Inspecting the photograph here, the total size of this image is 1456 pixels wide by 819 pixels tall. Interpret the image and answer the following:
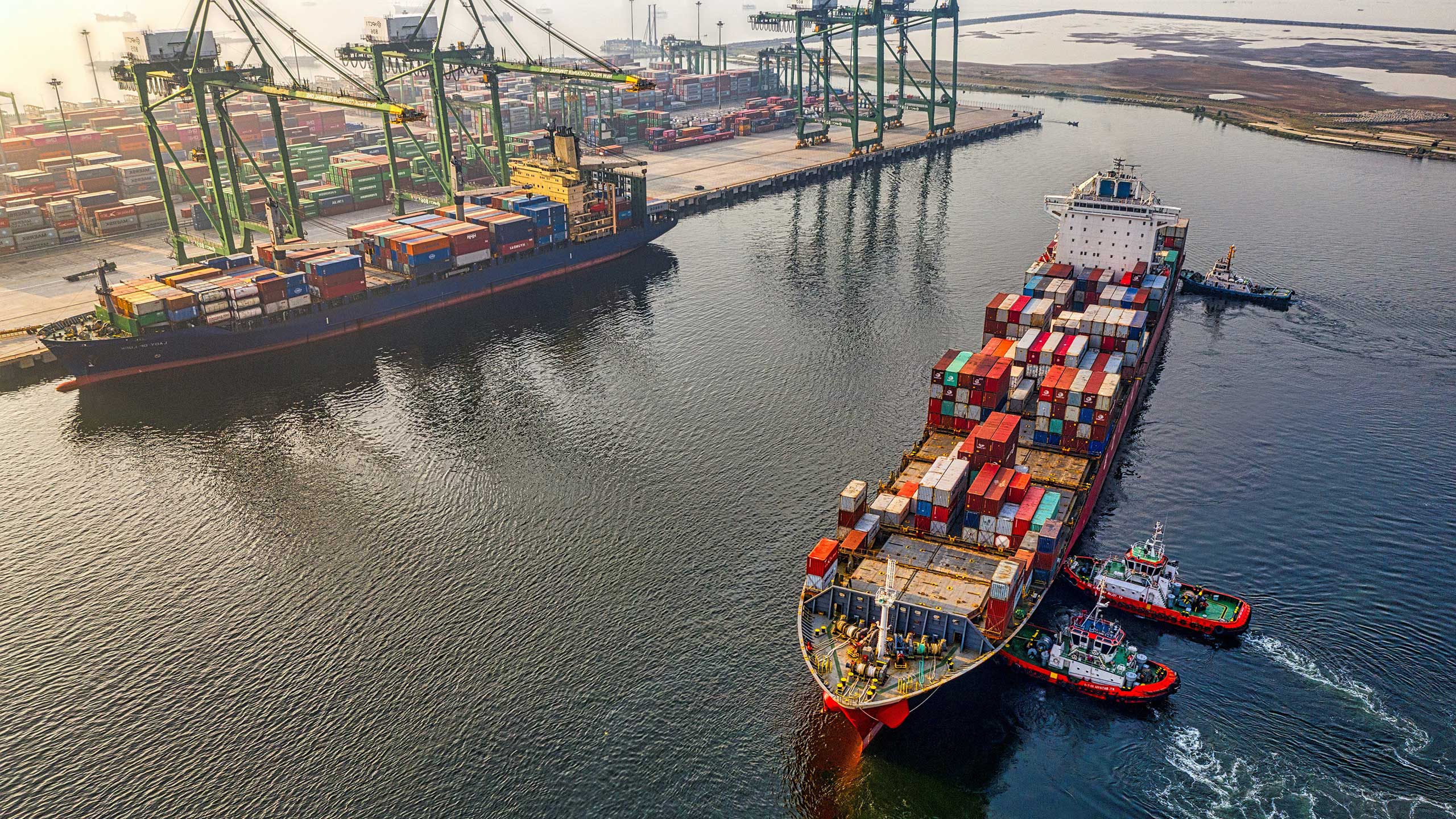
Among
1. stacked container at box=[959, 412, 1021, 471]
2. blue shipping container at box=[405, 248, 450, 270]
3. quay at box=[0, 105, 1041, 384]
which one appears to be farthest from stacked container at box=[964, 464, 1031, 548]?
quay at box=[0, 105, 1041, 384]

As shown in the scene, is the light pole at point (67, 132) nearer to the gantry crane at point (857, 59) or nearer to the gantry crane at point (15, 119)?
the gantry crane at point (15, 119)

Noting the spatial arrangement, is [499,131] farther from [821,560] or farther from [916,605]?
[916,605]

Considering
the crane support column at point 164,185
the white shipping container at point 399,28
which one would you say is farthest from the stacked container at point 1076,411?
the white shipping container at point 399,28

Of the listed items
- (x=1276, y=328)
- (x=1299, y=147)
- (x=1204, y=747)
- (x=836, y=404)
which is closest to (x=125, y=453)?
(x=836, y=404)

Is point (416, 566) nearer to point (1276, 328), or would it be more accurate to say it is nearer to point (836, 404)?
point (836, 404)

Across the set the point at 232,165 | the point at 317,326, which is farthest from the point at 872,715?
the point at 232,165

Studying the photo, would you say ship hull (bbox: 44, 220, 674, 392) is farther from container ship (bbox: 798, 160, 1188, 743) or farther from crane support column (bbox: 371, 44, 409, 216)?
container ship (bbox: 798, 160, 1188, 743)
